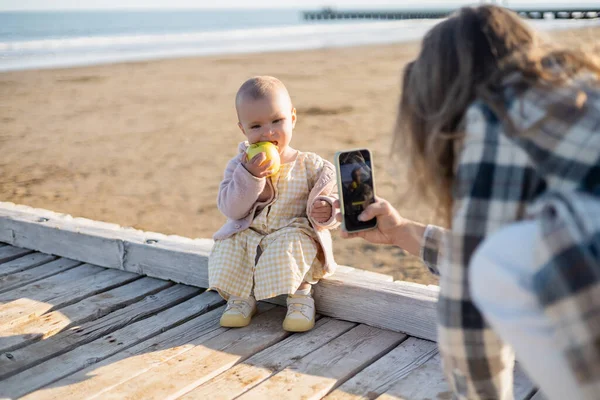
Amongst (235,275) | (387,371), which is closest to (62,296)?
(235,275)

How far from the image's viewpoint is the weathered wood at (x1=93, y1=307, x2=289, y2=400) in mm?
2424

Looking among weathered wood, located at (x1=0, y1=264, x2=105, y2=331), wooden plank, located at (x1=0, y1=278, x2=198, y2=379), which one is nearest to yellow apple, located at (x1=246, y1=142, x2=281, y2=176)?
wooden plank, located at (x1=0, y1=278, x2=198, y2=379)

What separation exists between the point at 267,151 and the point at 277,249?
0.43 meters

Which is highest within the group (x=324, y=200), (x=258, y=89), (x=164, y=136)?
(x=258, y=89)

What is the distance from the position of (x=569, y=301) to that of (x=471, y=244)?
11.4 inches

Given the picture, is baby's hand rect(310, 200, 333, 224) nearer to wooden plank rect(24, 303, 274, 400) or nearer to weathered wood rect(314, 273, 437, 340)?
weathered wood rect(314, 273, 437, 340)

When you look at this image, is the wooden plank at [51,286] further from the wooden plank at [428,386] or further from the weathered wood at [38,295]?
the wooden plank at [428,386]

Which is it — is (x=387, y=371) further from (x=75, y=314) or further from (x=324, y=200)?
(x=75, y=314)

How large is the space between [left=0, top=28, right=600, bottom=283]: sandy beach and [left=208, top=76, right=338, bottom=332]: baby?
0.44m

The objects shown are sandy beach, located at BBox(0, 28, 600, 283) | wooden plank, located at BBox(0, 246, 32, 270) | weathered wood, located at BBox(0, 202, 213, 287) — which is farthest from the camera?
sandy beach, located at BBox(0, 28, 600, 283)

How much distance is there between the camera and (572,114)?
1.44 metres

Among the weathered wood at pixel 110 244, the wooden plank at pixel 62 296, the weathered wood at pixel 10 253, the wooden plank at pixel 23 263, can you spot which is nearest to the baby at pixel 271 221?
the weathered wood at pixel 110 244

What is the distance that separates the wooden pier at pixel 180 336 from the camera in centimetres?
245

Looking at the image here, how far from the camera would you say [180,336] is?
287 cm
